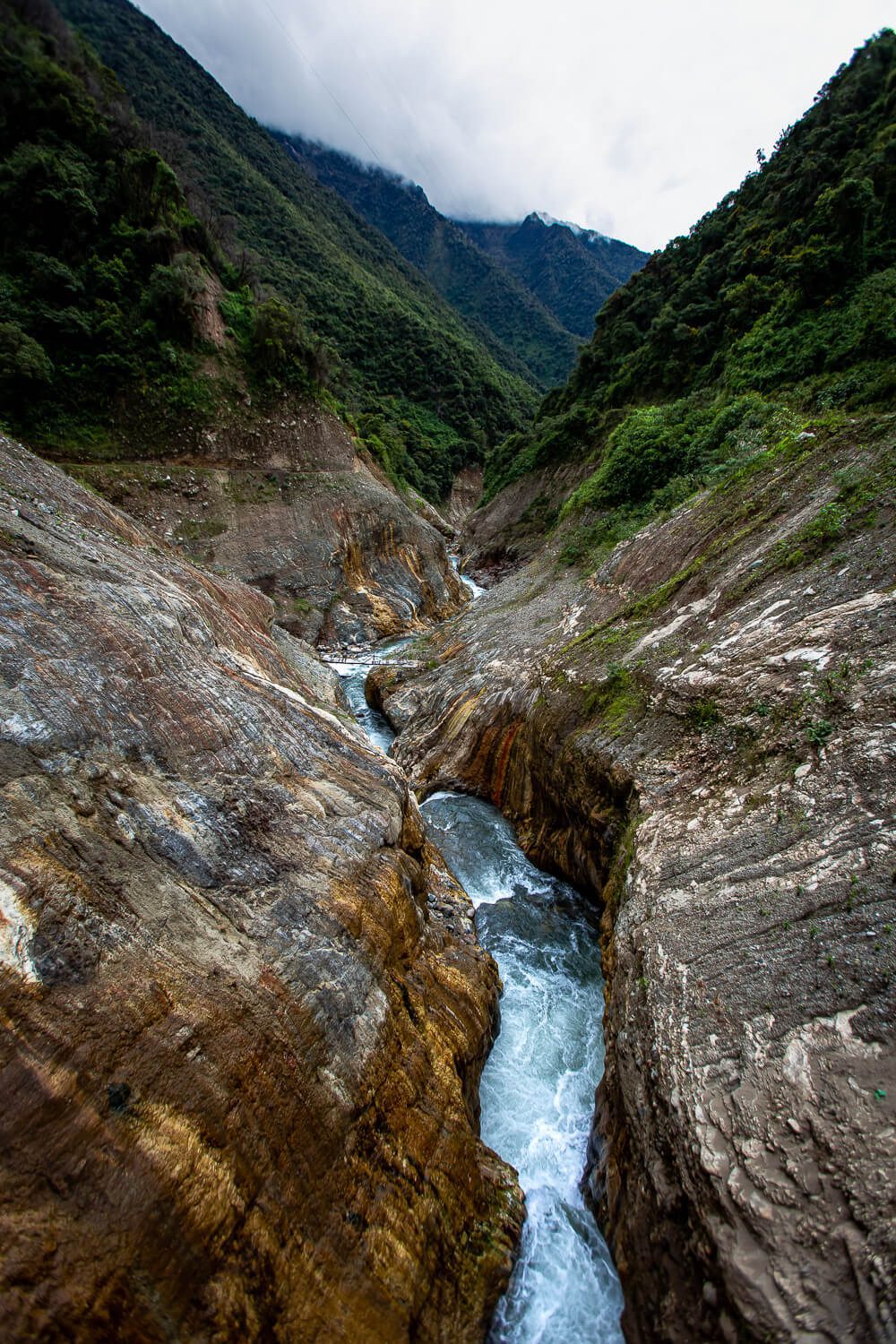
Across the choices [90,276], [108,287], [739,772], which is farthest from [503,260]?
[739,772]

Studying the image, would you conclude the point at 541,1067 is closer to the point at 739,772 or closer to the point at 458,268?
the point at 739,772

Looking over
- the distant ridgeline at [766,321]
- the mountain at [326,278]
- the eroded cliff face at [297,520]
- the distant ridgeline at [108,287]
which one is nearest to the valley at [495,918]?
the distant ridgeline at [766,321]

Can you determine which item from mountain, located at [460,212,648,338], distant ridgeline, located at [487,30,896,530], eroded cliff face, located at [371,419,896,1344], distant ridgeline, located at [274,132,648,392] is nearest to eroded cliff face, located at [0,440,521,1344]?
eroded cliff face, located at [371,419,896,1344]

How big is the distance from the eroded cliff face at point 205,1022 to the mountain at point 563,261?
5170 inches

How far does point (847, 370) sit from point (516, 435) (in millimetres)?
27463

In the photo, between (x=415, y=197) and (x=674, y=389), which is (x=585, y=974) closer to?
(x=674, y=389)

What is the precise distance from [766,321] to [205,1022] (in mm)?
26166

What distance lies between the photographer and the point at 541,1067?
286 inches

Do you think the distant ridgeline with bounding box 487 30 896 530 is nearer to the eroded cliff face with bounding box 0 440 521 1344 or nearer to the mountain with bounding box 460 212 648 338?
the eroded cliff face with bounding box 0 440 521 1344

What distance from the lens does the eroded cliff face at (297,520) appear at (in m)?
21.3

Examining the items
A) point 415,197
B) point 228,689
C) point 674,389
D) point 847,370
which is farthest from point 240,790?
point 415,197

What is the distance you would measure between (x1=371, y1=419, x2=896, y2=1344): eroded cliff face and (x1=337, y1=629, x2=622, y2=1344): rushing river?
48 cm

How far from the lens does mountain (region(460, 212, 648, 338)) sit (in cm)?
11862

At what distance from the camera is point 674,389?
2458 centimetres
